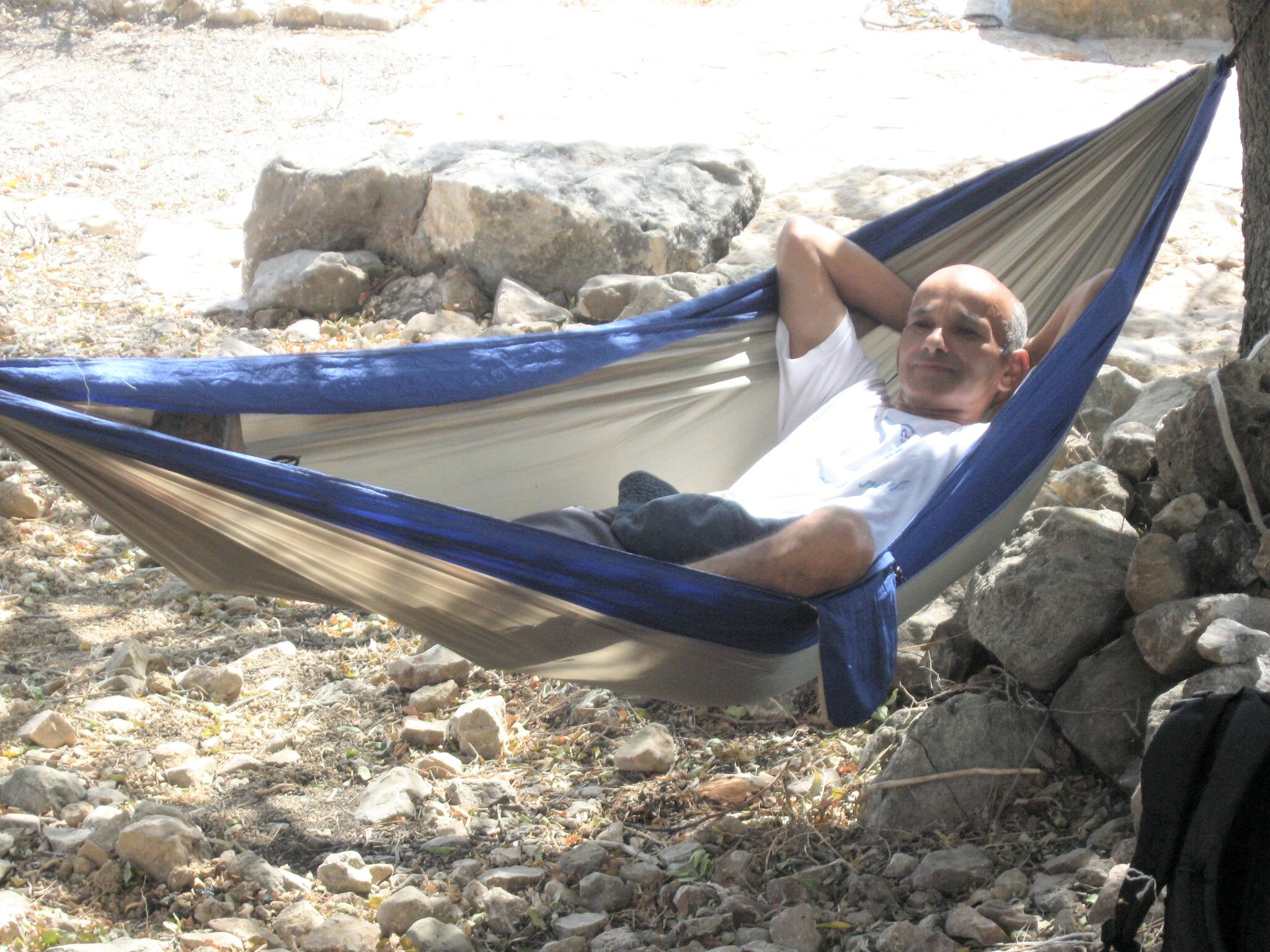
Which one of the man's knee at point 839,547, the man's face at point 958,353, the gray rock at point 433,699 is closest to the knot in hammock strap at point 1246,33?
the man's face at point 958,353

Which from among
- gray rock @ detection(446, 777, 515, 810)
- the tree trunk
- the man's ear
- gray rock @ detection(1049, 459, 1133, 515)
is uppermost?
the tree trunk

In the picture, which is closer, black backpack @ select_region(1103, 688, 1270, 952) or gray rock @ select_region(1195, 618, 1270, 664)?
black backpack @ select_region(1103, 688, 1270, 952)

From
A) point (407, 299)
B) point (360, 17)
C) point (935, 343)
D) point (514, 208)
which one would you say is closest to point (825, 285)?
point (935, 343)

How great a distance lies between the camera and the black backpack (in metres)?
1.28

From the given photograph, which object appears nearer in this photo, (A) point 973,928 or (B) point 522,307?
(A) point 973,928

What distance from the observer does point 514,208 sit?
4.18 m

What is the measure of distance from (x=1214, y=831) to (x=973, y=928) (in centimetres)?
47

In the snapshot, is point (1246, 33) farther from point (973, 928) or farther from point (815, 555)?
point (973, 928)

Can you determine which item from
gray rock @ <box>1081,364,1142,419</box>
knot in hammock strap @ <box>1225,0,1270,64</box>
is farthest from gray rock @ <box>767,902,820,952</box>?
knot in hammock strap @ <box>1225,0,1270,64</box>

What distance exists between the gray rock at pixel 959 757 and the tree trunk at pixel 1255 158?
944 millimetres

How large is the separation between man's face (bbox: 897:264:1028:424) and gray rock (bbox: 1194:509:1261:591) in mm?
497

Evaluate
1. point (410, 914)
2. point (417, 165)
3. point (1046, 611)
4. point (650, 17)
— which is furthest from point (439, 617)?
point (650, 17)

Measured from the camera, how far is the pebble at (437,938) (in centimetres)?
176

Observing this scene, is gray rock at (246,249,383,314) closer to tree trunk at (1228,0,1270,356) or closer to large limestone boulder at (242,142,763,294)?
large limestone boulder at (242,142,763,294)
